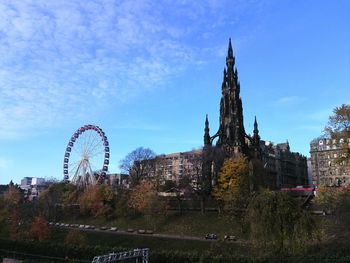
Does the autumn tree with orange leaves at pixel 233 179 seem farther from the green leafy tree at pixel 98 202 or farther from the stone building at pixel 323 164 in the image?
the stone building at pixel 323 164

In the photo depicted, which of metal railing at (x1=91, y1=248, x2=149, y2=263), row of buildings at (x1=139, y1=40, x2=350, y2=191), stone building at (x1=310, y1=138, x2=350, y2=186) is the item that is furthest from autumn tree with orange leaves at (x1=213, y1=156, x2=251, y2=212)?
stone building at (x1=310, y1=138, x2=350, y2=186)

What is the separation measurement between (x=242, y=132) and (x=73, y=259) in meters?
63.7

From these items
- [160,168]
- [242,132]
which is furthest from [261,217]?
[160,168]

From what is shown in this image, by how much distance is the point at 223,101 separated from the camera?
340 feet

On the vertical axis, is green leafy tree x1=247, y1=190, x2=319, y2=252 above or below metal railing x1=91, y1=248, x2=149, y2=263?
above

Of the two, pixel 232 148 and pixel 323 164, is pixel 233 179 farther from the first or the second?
pixel 323 164

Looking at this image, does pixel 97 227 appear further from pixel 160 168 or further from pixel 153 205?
pixel 160 168

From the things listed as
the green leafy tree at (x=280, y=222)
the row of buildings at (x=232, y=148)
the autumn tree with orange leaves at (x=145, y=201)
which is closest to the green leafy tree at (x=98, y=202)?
the autumn tree with orange leaves at (x=145, y=201)

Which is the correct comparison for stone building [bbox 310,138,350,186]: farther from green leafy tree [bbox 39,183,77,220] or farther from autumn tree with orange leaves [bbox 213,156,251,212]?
green leafy tree [bbox 39,183,77,220]

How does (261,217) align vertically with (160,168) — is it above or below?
below

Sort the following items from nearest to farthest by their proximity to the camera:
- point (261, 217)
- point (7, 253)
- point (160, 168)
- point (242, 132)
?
point (261, 217) < point (7, 253) < point (242, 132) < point (160, 168)

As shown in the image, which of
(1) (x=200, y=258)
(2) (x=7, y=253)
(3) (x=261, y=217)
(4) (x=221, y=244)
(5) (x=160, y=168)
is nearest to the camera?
(3) (x=261, y=217)

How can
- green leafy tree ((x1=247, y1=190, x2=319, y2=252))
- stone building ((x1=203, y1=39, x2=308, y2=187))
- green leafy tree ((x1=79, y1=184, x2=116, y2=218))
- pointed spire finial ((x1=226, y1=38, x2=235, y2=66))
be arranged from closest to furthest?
green leafy tree ((x1=247, y1=190, x2=319, y2=252)) → green leafy tree ((x1=79, y1=184, x2=116, y2=218)) → stone building ((x1=203, y1=39, x2=308, y2=187)) → pointed spire finial ((x1=226, y1=38, x2=235, y2=66))

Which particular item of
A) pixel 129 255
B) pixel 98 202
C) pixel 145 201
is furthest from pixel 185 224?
pixel 129 255
